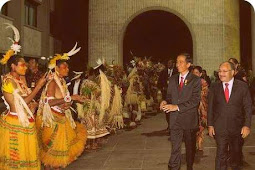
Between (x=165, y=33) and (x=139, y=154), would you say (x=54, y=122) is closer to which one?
(x=139, y=154)

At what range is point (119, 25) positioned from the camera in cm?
2100

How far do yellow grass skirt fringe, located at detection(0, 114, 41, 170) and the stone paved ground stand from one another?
162 cm

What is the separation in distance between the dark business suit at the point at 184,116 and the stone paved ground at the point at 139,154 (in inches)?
34.6

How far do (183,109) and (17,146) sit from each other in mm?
2435

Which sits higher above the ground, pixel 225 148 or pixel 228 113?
pixel 228 113

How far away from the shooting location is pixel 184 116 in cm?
601

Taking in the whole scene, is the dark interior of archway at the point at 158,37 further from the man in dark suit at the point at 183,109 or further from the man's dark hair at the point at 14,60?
the man's dark hair at the point at 14,60

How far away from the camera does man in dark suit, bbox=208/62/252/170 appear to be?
5.47 m

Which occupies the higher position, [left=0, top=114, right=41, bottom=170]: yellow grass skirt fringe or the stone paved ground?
[left=0, top=114, right=41, bottom=170]: yellow grass skirt fringe

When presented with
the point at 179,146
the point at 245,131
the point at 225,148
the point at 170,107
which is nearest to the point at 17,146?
the point at 170,107

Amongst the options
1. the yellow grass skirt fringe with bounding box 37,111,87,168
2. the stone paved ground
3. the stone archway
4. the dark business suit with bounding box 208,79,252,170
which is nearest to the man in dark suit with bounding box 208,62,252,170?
the dark business suit with bounding box 208,79,252,170

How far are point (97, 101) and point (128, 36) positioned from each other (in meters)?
14.2

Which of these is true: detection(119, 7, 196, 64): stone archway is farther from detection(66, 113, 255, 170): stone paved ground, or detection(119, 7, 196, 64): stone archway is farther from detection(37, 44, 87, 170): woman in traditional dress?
detection(37, 44, 87, 170): woman in traditional dress

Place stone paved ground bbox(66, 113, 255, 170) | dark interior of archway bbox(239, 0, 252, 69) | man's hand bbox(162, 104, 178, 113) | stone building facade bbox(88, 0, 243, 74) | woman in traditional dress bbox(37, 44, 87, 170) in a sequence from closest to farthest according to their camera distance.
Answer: man's hand bbox(162, 104, 178, 113) → woman in traditional dress bbox(37, 44, 87, 170) → stone paved ground bbox(66, 113, 255, 170) → stone building facade bbox(88, 0, 243, 74) → dark interior of archway bbox(239, 0, 252, 69)
